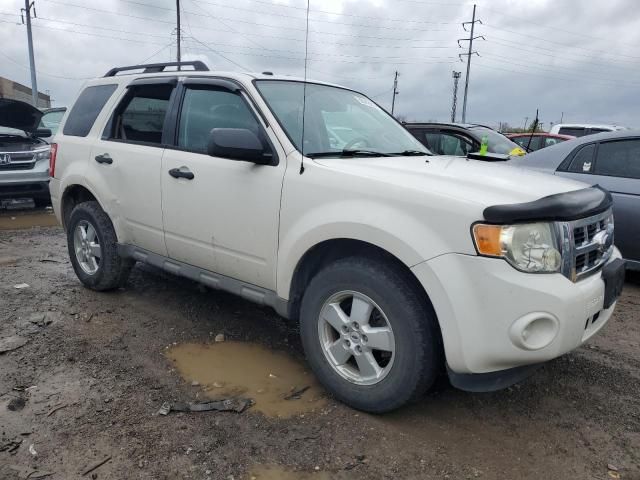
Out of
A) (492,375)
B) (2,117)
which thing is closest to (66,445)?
(492,375)

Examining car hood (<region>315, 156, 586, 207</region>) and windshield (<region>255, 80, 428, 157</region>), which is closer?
car hood (<region>315, 156, 586, 207</region>)

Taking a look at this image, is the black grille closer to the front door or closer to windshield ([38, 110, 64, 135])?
windshield ([38, 110, 64, 135])

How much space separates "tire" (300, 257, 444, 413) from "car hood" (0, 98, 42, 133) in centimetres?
728

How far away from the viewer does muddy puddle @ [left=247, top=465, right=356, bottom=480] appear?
2.38 m

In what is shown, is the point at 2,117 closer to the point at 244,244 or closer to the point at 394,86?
the point at 244,244

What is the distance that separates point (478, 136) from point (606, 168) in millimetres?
2850

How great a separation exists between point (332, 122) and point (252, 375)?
1.77 metres

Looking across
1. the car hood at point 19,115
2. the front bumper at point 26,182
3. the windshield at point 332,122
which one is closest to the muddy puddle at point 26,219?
the front bumper at point 26,182

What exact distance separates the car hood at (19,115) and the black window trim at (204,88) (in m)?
5.52

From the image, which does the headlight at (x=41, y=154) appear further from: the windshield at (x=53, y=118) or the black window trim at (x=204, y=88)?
the black window trim at (x=204, y=88)

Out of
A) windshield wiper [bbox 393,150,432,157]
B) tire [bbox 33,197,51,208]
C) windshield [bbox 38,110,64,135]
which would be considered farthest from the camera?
windshield [bbox 38,110,64,135]

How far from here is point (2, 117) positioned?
27.4 feet

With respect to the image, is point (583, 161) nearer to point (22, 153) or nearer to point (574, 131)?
point (22, 153)

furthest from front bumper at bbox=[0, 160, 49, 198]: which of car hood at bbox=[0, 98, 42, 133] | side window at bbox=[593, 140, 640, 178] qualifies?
side window at bbox=[593, 140, 640, 178]
